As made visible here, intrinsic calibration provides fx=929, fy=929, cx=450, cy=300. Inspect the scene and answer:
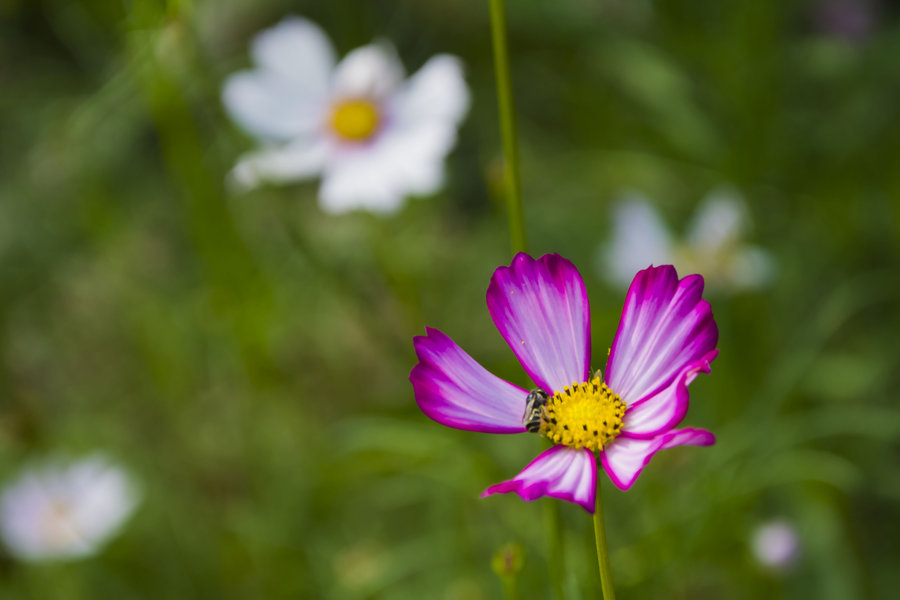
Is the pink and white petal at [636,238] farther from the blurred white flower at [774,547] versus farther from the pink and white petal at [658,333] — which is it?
the pink and white petal at [658,333]

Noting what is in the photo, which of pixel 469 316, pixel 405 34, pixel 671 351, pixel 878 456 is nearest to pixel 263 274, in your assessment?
pixel 469 316

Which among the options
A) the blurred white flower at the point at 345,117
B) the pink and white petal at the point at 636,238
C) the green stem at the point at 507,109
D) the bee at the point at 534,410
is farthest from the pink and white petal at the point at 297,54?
the bee at the point at 534,410

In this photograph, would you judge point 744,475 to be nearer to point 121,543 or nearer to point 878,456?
point 878,456

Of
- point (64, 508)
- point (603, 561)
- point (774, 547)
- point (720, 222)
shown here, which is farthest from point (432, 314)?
point (603, 561)

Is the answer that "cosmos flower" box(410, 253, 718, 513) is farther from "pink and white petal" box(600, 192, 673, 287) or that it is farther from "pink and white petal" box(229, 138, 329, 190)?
"pink and white petal" box(600, 192, 673, 287)

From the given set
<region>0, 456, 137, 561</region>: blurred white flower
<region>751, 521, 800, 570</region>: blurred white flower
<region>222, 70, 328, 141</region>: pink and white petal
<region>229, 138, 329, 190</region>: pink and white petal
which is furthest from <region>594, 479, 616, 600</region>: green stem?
<region>0, 456, 137, 561</region>: blurred white flower

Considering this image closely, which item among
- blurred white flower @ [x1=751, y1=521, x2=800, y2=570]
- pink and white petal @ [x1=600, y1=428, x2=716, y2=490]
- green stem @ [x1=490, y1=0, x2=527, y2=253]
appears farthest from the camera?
blurred white flower @ [x1=751, y1=521, x2=800, y2=570]

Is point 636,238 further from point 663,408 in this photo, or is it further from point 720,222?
point 663,408
